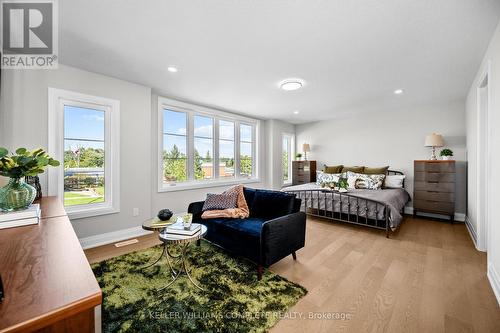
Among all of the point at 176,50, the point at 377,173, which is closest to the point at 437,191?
the point at 377,173

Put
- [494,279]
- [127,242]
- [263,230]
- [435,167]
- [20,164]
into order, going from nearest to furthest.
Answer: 1. [20,164]
2. [494,279]
3. [263,230]
4. [127,242]
5. [435,167]

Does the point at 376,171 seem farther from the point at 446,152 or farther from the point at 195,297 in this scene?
the point at 195,297

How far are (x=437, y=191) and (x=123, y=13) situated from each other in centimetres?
566

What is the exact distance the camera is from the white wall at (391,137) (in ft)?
14.2

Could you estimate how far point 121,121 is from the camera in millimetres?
3262

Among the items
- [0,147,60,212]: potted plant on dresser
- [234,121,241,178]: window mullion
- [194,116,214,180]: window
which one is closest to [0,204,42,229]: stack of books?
[0,147,60,212]: potted plant on dresser

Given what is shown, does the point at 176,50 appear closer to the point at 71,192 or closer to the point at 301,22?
the point at 301,22

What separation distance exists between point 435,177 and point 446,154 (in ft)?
1.66

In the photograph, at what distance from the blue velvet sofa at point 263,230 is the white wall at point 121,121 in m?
1.23

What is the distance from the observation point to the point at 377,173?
4934mm

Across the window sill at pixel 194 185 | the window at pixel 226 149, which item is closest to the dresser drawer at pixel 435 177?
the window sill at pixel 194 185

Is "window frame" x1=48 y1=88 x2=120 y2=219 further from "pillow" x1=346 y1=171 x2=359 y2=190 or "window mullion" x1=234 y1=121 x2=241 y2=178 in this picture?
"pillow" x1=346 y1=171 x2=359 y2=190

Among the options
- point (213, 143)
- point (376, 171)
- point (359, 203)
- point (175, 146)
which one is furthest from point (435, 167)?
point (175, 146)

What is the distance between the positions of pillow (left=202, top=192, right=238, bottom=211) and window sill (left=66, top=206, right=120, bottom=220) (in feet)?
4.86
